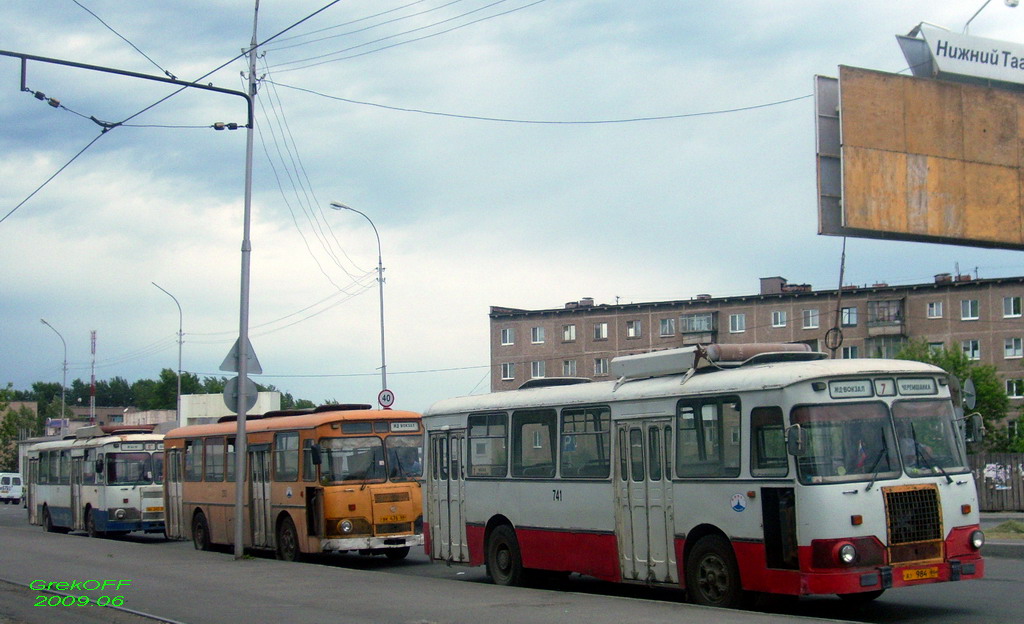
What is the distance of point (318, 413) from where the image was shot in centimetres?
2100

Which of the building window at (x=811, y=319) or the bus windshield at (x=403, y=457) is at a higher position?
the building window at (x=811, y=319)

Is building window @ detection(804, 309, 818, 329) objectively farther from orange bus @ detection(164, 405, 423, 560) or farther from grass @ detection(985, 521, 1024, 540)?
orange bus @ detection(164, 405, 423, 560)

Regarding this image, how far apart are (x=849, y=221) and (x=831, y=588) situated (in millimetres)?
10942

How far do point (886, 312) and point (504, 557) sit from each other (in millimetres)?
63454

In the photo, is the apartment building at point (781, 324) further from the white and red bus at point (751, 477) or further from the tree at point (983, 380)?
the white and red bus at point (751, 477)

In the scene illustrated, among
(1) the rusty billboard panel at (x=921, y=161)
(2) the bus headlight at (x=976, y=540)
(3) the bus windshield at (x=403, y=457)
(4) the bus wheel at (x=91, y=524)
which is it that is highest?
(1) the rusty billboard panel at (x=921, y=161)

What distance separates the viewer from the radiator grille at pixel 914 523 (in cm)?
1119

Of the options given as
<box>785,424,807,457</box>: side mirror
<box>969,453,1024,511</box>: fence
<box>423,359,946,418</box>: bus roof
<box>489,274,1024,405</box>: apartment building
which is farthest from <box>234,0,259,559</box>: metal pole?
<box>489,274,1024,405</box>: apartment building

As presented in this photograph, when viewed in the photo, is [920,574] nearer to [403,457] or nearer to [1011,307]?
[403,457]

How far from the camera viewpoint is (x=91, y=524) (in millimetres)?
31266

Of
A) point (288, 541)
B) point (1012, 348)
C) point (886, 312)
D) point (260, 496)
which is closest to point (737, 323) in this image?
point (886, 312)

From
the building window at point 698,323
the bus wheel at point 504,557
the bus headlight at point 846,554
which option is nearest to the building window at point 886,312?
the building window at point 698,323

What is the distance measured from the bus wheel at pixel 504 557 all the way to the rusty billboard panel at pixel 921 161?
8.53 m

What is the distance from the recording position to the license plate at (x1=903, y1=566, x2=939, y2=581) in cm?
1115
